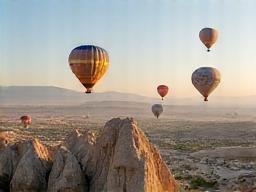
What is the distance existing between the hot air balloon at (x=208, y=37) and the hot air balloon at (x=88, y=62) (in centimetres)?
2026

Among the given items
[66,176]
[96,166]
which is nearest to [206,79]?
[96,166]

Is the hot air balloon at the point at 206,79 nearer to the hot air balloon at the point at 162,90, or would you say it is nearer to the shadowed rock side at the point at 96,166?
the hot air balloon at the point at 162,90

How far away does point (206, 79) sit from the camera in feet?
161

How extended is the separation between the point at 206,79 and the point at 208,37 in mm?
6430

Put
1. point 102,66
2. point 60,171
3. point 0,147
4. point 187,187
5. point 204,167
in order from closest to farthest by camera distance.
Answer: point 60,171 < point 0,147 < point 187,187 < point 102,66 < point 204,167

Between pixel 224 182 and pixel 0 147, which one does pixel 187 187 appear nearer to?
pixel 224 182

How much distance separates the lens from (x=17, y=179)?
714 inches

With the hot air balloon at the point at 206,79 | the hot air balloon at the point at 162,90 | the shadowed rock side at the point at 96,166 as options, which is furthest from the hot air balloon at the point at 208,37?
the shadowed rock side at the point at 96,166

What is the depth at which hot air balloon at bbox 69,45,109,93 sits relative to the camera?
34.5 metres

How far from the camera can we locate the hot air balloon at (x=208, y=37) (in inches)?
2105

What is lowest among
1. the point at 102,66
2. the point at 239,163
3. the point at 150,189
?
the point at 239,163

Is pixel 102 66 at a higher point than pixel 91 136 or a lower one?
higher

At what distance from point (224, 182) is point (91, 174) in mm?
14117

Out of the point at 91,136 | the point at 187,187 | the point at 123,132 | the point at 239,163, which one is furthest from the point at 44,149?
the point at 239,163
